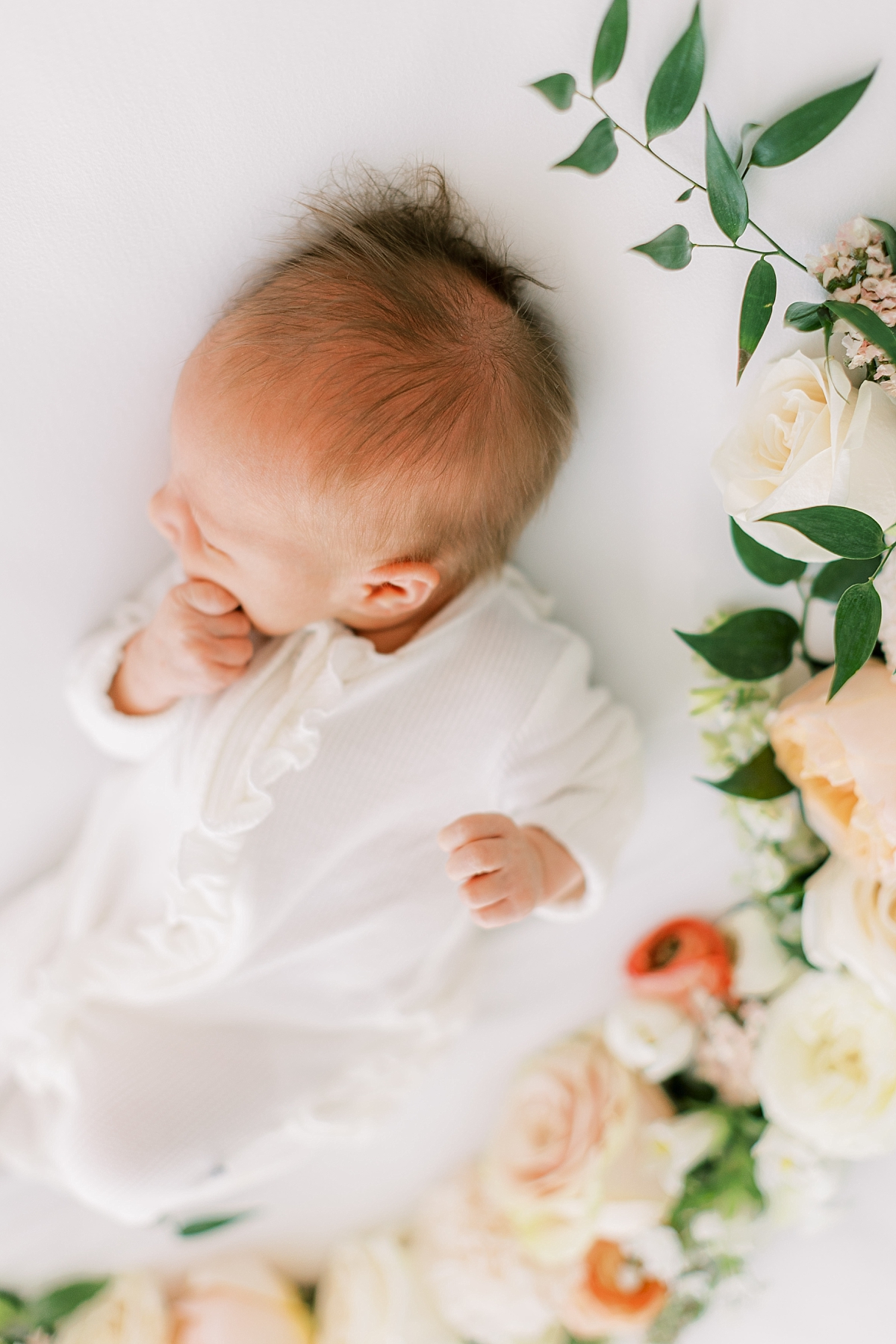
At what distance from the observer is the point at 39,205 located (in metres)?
0.90

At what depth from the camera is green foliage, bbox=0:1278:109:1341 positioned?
1425 millimetres

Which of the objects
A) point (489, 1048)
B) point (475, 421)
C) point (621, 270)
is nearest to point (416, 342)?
point (475, 421)

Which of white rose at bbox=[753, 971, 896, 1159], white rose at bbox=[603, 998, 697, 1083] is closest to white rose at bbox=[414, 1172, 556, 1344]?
white rose at bbox=[603, 998, 697, 1083]

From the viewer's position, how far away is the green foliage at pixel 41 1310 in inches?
56.1

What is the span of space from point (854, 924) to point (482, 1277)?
89 cm

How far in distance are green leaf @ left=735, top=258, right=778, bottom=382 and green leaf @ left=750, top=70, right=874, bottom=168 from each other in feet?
0.27

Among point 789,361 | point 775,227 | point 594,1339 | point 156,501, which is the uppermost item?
A: point 775,227

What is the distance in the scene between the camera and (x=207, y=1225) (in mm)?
1507

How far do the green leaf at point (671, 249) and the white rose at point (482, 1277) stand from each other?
4.62ft

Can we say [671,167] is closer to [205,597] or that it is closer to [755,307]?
[755,307]

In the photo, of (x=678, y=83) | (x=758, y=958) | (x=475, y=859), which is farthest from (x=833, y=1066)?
(x=678, y=83)

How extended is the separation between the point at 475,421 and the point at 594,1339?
1.48 m

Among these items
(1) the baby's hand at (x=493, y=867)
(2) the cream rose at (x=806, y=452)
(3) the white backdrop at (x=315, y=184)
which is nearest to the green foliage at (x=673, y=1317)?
(3) the white backdrop at (x=315, y=184)

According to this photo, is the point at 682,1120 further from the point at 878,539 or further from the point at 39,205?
the point at 39,205
